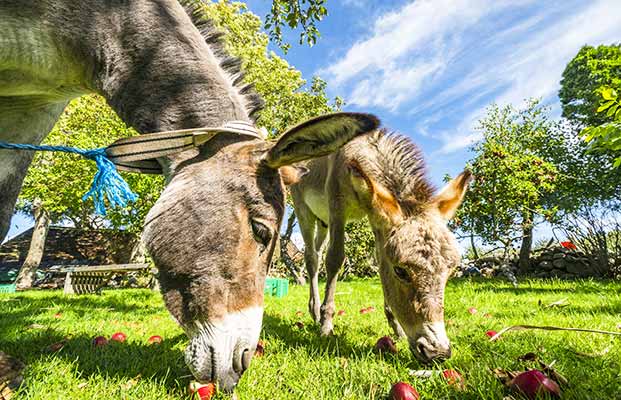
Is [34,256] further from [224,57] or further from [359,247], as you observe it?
[224,57]

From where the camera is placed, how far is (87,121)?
1800cm

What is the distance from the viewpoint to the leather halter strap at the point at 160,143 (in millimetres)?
2100

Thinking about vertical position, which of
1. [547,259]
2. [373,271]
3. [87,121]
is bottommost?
[373,271]

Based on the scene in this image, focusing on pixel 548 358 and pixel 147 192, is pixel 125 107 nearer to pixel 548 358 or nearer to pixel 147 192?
pixel 548 358

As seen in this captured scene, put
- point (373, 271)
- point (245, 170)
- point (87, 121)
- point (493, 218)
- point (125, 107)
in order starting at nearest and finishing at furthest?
1. point (245, 170)
2. point (125, 107)
3. point (493, 218)
4. point (87, 121)
5. point (373, 271)

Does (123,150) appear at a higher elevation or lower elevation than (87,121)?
lower

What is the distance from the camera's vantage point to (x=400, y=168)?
374 centimetres

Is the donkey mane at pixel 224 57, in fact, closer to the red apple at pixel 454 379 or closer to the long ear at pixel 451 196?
the long ear at pixel 451 196

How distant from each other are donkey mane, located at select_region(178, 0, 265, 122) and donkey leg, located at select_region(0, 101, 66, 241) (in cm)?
144

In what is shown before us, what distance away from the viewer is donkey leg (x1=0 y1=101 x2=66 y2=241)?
9.14 feet

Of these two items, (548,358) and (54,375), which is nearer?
(54,375)

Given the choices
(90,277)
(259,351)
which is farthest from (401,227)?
(90,277)

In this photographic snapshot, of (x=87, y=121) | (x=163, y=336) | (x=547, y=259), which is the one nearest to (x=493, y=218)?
(x=547, y=259)

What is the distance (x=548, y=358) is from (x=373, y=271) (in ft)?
60.8
